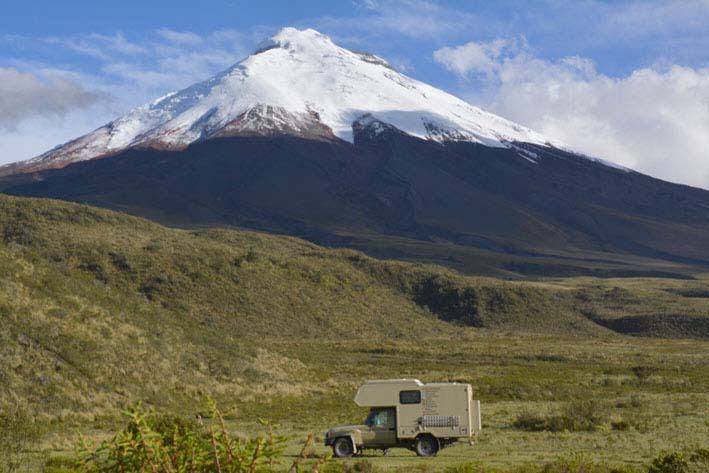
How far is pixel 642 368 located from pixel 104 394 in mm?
36673

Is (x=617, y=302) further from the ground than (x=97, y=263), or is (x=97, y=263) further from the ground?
(x=97, y=263)

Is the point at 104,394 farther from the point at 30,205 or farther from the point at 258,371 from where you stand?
the point at 30,205

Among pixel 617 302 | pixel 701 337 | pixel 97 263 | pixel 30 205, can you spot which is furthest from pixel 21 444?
pixel 617 302

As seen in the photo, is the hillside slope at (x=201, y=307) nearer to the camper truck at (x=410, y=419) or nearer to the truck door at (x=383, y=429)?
the camper truck at (x=410, y=419)

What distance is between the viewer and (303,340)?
75750 millimetres

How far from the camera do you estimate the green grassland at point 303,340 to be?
31.0m

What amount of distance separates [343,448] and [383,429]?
3.96 feet

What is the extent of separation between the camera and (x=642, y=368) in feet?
187

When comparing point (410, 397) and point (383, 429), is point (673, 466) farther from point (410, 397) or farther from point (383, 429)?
point (383, 429)

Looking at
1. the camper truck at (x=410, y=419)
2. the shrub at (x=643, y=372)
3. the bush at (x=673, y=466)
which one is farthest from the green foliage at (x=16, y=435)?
the shrub at (x=643, y=372)

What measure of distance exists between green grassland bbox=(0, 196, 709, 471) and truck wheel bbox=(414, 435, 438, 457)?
28.4 inches

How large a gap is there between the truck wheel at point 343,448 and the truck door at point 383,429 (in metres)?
0.59

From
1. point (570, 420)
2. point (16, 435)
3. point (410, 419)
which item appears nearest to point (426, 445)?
point (410, 419)

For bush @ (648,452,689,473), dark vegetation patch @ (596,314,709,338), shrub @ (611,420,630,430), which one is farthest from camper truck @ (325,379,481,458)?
dark vegetation patch @ (596,314,709,338)
